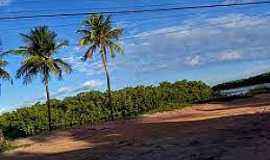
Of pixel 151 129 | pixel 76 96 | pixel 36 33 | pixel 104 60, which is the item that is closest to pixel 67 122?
pixel 76 96

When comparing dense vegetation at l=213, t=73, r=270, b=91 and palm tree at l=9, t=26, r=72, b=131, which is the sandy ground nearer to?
palm tree at l=9, t=26, r=72, b=131

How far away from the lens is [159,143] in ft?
104

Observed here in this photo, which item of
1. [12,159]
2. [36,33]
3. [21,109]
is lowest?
[12,159]

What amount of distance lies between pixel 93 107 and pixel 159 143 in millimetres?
46482

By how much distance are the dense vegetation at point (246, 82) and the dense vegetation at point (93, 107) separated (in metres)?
11.1

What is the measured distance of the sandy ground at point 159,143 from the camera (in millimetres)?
25562

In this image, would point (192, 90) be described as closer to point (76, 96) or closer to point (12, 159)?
point (76, 96)

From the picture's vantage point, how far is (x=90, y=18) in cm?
6881

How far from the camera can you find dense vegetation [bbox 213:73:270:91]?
3629 inches

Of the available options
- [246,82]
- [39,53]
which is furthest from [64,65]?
[246,82]

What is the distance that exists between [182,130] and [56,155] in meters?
7.98


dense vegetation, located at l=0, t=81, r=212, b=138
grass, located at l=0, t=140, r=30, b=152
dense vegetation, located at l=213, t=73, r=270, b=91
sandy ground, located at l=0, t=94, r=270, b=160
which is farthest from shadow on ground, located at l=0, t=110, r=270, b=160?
dense vegetation, located at l=213, t=73, r=270, b=91

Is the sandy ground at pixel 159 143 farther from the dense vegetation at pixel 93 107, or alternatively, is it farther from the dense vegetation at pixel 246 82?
the dense vegetation at pixel 246 82

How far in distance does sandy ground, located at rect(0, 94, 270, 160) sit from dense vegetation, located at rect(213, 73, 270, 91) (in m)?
47.3
